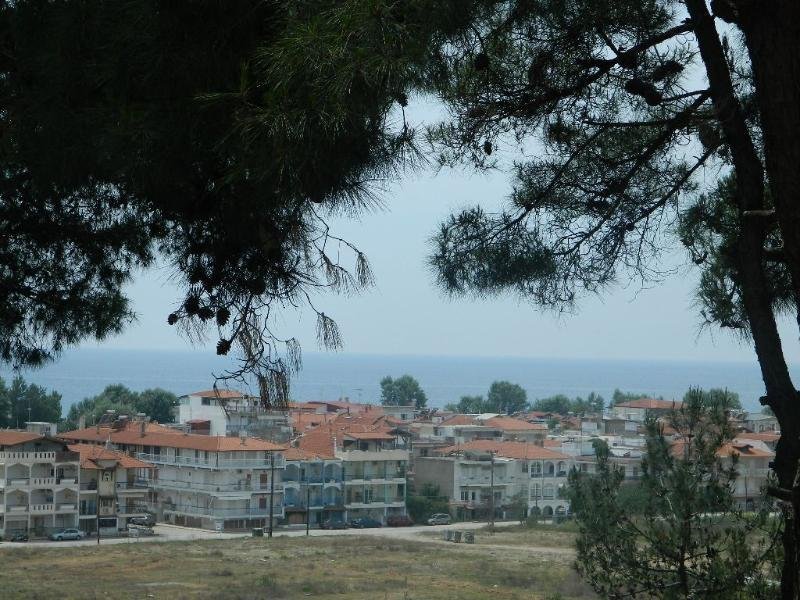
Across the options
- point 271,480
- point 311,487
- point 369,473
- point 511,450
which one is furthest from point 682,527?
point 511,450

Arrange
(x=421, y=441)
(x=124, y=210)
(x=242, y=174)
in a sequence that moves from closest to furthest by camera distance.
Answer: (x=242, y=174), (x=124, y=210), (x=421, y=441)

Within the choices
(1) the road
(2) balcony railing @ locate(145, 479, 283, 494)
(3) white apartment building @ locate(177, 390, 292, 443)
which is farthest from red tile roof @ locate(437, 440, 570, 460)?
(2) balcony railing @ locate(145, 479, 283, 494)

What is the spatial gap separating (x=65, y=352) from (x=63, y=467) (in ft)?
81.0

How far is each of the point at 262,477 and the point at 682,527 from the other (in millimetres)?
27014

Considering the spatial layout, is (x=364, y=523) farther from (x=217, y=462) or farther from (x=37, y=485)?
(x=37, y=485)

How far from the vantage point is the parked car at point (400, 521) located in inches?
1312

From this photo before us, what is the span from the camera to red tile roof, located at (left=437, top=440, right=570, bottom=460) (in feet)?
117

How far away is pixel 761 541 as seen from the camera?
14.7 feet

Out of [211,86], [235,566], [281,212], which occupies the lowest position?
[235,566]

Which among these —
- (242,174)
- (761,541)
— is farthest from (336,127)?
(761,541)

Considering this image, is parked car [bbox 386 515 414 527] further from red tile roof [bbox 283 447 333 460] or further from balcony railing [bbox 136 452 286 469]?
balcony railing [bbox 136 452 286 469]

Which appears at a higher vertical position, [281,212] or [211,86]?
[211,86]

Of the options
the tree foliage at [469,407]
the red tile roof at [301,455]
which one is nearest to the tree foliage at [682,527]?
→ the red tile roof at [301,455]

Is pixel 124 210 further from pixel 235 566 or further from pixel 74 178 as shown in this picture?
pixel 235 566
